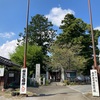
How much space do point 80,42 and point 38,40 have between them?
52.5ft

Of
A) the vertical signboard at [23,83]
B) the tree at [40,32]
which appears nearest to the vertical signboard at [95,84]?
the vertical signboard at [23,83]

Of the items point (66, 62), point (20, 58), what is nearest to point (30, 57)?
point (20, 58)

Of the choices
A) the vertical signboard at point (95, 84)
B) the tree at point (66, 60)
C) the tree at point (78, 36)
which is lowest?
the vertical signboard at point (95, 84)

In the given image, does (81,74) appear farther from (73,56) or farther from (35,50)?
(35,50)

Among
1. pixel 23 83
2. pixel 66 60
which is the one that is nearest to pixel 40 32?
pixel 66 60

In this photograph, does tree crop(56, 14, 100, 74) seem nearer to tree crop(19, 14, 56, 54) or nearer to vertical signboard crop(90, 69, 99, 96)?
tree crop(19, 14, 56, 54)

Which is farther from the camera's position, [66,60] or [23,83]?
[66,60]

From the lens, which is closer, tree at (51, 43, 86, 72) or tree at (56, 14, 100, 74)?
tree at (51, 43, 86, 72)

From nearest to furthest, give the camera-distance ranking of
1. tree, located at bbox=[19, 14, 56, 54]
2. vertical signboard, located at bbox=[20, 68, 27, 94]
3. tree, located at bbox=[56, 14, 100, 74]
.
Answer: vertical signboard, located at bbox=[20, 68, 27, 94] < tree, located at bbox=[56, 14, 100, 74] < tree, located at bbox=[19, 14, 56, 54]

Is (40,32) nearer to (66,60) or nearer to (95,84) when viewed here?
(66,60)

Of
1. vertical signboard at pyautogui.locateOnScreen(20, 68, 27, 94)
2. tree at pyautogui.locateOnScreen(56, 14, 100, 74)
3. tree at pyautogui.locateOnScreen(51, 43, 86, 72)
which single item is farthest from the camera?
tree at pyautogui.locateOnScreen(56, 14, 100, 74)

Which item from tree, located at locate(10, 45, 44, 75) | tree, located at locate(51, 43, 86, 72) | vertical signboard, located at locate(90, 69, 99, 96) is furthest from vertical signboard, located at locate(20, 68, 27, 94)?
tree, located at locate(10, 45, 44, 75)

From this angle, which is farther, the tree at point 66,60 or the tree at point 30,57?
the tree at point 30,57

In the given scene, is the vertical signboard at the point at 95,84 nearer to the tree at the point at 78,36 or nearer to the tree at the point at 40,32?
the tree at the point at 78,36
